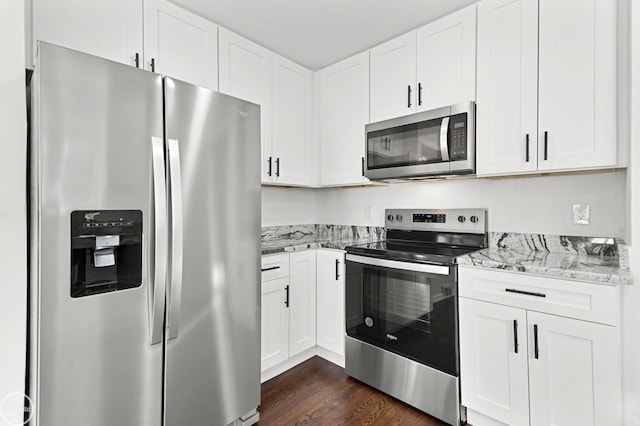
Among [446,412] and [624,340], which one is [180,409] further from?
[624,340]

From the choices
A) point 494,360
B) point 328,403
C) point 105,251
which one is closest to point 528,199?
point 494,360

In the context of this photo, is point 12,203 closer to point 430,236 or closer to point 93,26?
point 93,26

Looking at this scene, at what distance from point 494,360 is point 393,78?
191cm

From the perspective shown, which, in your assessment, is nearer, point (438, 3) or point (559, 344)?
point (559, 344)

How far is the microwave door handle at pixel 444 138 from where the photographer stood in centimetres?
204

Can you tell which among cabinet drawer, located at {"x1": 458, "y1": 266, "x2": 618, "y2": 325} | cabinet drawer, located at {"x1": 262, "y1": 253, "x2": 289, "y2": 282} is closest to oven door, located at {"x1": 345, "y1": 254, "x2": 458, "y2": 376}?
cabinet drawer, located at {"x1": 458, "y1": 266, "x2": 618, "y2": 325}

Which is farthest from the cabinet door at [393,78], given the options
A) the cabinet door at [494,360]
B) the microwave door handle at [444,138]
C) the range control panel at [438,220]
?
the cabinet door at [494,360]

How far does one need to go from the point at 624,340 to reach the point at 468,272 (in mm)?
674

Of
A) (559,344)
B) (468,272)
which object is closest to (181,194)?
(468,272)

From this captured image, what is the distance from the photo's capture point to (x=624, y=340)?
1.44 meters

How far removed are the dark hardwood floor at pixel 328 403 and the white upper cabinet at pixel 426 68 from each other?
6.32ft

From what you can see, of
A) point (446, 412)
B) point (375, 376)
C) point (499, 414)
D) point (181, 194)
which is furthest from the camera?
point (375, 376)

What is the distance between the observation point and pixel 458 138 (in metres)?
2.02

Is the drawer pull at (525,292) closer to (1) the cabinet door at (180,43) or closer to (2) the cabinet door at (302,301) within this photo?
(2) the cabinet door at (302,301)
